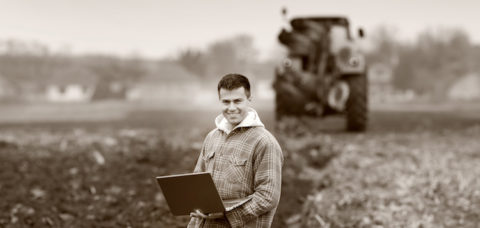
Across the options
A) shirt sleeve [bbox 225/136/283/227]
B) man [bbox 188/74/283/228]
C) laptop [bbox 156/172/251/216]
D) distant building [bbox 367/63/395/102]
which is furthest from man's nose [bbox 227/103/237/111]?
distant building [bbox 367/63/395/102]

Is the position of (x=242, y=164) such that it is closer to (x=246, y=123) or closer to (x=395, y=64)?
(x=246, y=123)

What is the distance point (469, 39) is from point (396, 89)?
8.07 metres

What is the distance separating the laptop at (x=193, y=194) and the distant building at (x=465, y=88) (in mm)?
46954

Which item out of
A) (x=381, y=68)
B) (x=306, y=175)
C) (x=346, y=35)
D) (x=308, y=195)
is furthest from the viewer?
(x=381, y=68)

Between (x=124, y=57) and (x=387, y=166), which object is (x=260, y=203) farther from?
(x=124, y=57)

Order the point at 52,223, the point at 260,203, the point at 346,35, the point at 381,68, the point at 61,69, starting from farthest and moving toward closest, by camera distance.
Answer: the point at 381,68 < the point at 61,69 < the point at 346,35 < the point at 52,223 < the point at 260,203

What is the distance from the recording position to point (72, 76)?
4981 cm

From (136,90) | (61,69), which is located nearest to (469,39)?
(136,90)

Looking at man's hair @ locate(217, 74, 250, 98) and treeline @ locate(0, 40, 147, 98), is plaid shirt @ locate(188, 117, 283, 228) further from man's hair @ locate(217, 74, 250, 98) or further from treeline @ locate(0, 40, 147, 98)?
treeline @ locate(0, 40, 147, 98)

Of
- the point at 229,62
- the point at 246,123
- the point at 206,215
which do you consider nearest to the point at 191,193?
the point at 206,215

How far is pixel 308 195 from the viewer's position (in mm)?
6836

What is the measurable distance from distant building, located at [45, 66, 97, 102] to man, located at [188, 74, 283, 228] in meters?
46.4

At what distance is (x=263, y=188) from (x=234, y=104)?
48cm

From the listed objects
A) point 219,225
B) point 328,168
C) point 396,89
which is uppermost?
point 219,225
